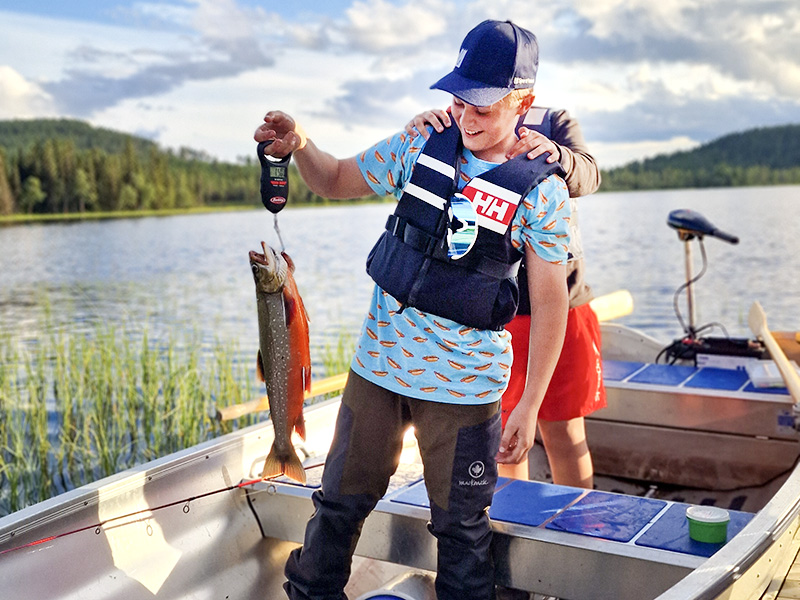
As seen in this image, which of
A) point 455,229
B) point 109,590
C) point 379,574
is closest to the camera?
point 455,229

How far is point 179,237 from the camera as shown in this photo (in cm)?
3259

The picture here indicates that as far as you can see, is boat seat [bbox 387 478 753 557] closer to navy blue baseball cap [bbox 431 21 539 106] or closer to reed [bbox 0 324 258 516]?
navy blue baseball cap [bbox 431 21 539 106]

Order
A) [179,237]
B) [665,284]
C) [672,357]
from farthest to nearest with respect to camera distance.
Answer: [179,237]
[665,284]
[672,357]

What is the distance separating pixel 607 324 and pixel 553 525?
301 centimetres

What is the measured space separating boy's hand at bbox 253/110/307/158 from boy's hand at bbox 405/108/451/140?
336 mm

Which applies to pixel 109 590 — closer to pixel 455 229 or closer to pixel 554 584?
pixel 554 584

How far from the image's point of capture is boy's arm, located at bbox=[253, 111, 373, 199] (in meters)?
2.34

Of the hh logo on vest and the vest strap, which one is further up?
the hh logo on vest

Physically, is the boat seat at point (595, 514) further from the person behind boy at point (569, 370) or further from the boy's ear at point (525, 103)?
the boy's ear at point (525, 103)

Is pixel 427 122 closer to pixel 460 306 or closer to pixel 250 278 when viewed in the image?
pixel 460 306

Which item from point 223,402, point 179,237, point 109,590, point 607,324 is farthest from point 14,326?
point 179,237

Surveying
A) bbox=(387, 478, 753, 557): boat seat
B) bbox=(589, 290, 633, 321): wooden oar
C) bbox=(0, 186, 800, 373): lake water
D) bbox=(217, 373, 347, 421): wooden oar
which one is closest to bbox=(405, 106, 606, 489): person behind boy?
bbox=(387, 478, 753, 557): boat seat

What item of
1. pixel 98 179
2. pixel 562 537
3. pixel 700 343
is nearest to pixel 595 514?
pixel 562 537

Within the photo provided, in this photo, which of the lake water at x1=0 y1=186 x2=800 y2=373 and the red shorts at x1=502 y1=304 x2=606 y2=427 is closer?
the red shorts at x1=502 y1=304 x2=606 y2=427
